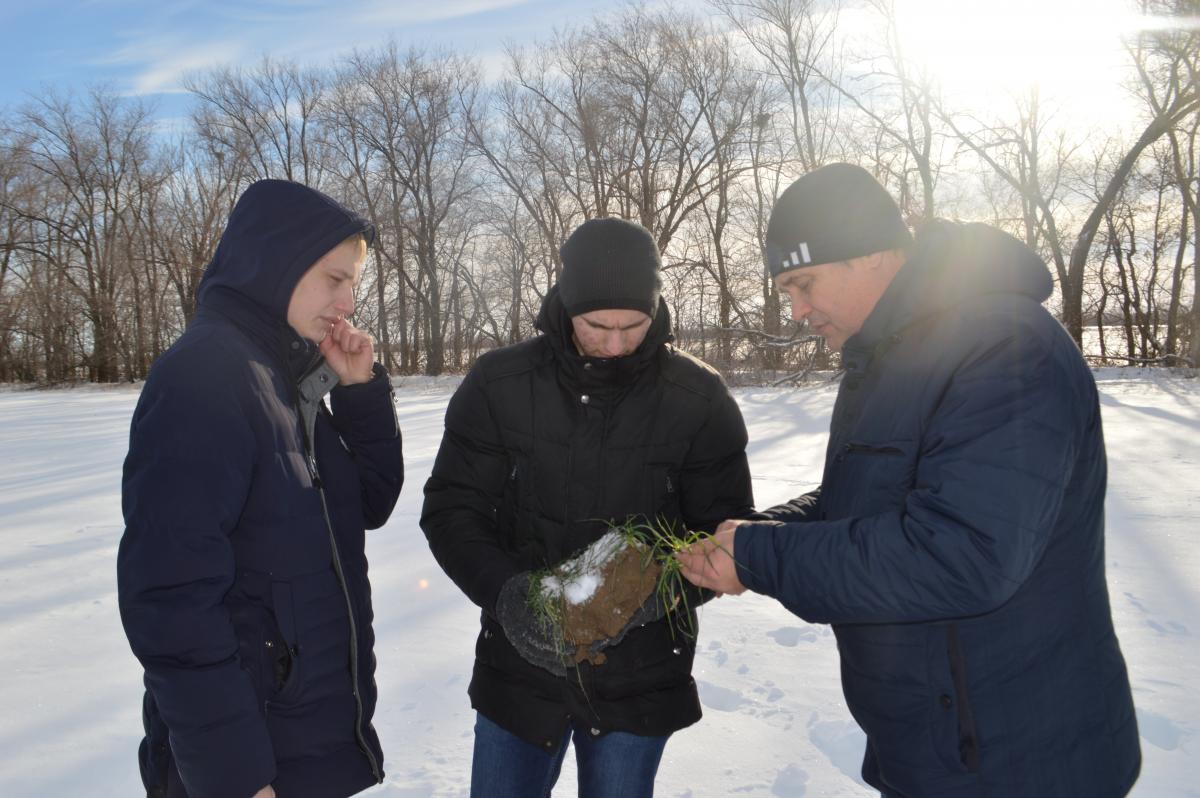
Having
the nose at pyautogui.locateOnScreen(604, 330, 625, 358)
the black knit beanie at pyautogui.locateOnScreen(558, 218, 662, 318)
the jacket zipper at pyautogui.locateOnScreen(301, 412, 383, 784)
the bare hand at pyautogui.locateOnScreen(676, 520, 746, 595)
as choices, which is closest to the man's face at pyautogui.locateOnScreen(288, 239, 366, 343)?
the jacket zipper at pyautogui.locateOnScreen(301, 412, 383, 784)

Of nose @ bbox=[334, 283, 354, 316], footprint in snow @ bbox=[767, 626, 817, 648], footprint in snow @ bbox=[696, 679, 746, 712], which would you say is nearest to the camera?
nose @ bbox=[334, 283, 354, 316]

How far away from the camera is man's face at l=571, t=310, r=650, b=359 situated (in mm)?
2172

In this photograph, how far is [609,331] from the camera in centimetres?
217

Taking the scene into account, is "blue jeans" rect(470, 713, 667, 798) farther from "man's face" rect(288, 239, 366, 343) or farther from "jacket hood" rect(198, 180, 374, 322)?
"jacket hood" rect(198, 180, 374, 322)

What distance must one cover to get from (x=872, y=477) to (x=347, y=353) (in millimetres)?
1426

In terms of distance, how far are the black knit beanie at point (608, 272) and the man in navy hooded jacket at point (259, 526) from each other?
0.59 meters

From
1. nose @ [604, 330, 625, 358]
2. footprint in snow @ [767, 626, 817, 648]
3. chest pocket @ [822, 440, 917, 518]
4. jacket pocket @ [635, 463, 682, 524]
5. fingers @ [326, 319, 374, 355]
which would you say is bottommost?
footprint in snow @ [767, 626, 817, 648]

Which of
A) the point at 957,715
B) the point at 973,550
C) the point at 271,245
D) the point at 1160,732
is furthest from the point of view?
the point at 1160,732

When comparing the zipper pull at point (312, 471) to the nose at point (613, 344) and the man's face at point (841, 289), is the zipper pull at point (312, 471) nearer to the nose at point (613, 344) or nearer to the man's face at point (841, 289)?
the nose at point (613, 344)

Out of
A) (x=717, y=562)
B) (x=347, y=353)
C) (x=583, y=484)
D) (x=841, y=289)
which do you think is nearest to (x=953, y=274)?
(x=841, y=289)

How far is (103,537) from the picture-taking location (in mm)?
6164

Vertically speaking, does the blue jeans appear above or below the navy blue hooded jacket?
below

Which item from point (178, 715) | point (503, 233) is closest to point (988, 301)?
point (178, 715)

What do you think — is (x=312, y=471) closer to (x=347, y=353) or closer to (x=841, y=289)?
(x=347, y=353)
